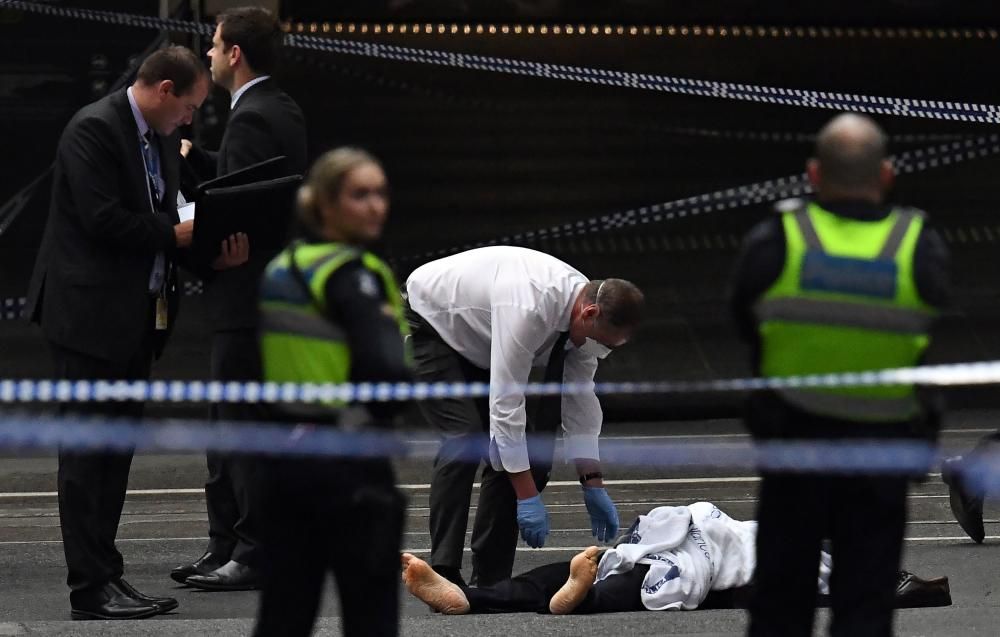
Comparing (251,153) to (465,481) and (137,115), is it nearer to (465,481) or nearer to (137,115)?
(137,115)

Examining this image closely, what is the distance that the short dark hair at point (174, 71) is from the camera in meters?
6.82

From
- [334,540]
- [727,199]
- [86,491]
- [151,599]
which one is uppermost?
[727,199]

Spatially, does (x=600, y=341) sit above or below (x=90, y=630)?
above

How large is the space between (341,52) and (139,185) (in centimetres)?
837

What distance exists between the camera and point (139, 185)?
6.85 metres

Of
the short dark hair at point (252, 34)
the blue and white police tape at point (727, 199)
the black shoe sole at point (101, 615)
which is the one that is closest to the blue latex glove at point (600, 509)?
the black shoe sole at point (101, 615)

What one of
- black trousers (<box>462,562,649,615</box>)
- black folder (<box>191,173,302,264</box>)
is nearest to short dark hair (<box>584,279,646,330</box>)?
black trousers (<box>462,562,649,615</box>)

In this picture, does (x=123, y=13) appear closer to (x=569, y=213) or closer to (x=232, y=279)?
(x=569, y=213)

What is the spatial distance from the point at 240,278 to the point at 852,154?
2.88 m

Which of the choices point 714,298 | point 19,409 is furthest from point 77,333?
point 714,298

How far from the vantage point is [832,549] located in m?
5.07

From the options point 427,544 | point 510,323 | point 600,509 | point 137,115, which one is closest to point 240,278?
point 137,115

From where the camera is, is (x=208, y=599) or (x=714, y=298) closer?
(x=208, y=599)

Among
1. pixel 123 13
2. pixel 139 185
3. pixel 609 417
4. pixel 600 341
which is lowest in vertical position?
pixel 609 417
